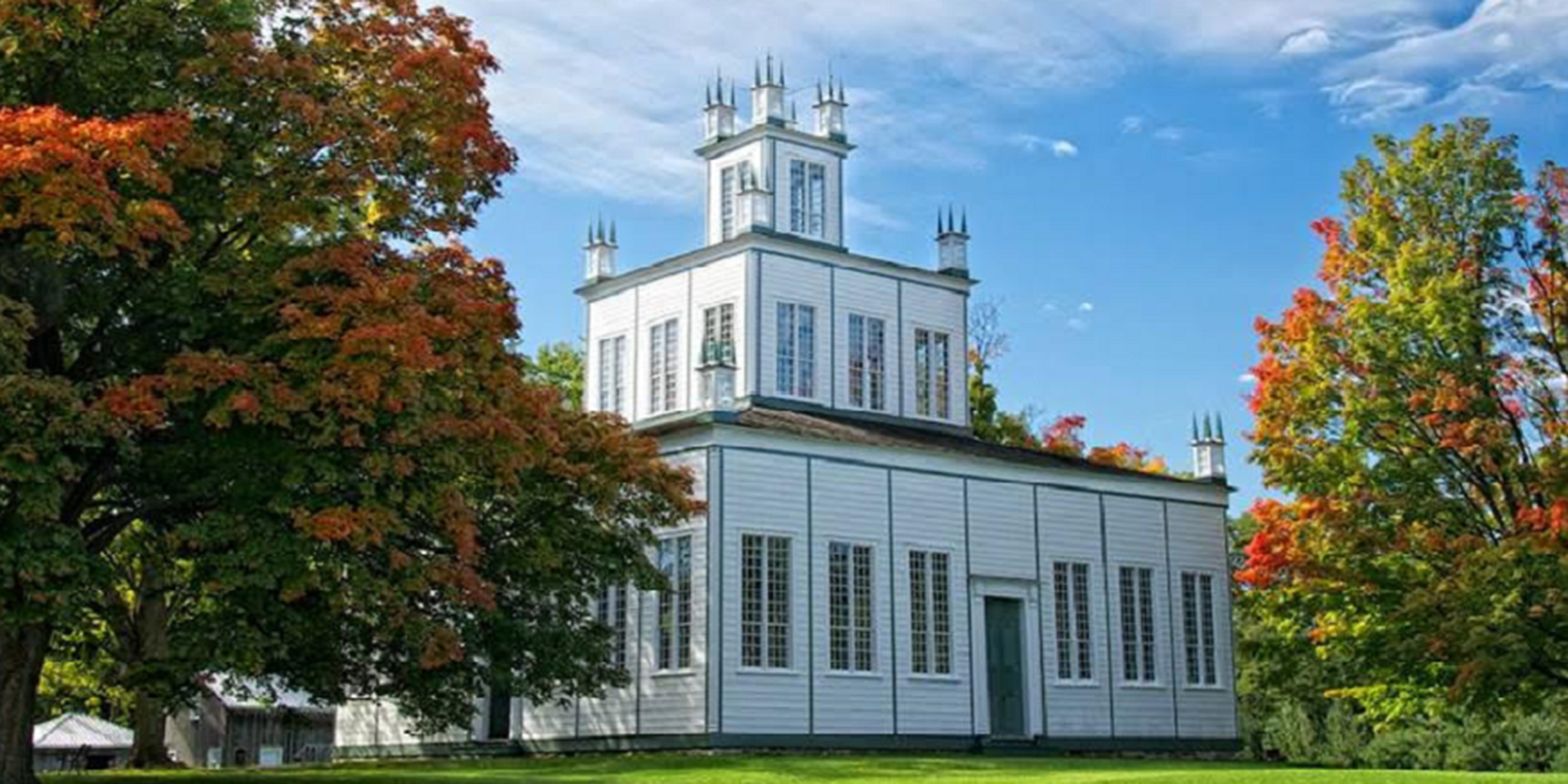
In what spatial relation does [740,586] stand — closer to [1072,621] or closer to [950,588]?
[950,588]

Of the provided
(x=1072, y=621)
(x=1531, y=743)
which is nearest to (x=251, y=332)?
(x=1072, y=621)

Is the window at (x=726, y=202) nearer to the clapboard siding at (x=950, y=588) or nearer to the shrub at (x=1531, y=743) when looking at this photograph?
the clapboard siding at (x=950, y=588)

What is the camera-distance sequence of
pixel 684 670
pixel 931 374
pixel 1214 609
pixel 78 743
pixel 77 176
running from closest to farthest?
pixel 77 176, pixel 684 670, pixel 1214 609, pixel 931 374, pixel 78 743

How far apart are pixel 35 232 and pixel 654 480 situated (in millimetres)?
11548

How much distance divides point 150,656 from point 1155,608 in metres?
24.0

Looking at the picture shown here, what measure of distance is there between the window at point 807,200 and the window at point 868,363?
2.52 m

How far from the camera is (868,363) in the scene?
41.5 meters

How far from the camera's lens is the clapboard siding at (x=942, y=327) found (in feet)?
139

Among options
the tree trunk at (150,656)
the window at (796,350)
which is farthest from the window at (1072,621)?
the tree trunk at (150,656)

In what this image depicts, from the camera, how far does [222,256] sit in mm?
21875

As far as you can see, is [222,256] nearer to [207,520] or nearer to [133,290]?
[133,290]

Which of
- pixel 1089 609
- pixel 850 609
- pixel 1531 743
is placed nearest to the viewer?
pixel 850 609

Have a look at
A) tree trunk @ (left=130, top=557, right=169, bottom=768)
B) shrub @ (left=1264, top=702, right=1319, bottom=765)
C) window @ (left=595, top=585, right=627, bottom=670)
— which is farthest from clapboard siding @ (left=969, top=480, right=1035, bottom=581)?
tree trunk @ (left=130, top=557, right=169, bottom=768)

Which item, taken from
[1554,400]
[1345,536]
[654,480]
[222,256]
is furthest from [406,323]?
[1554,400]
